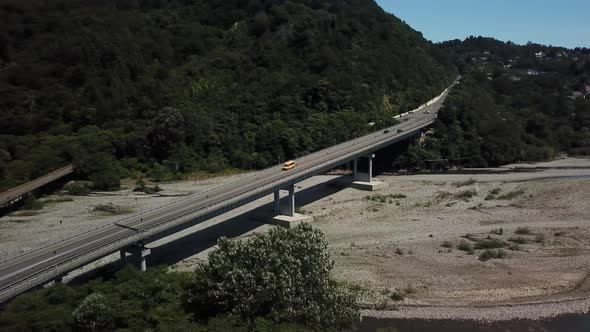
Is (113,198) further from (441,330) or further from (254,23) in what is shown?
(254,23)

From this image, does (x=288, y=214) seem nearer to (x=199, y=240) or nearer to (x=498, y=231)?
(x=199, y=240)

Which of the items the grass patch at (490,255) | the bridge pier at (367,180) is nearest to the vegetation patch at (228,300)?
the grass patch at (490,255)

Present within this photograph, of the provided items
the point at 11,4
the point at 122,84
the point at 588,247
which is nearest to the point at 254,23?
the point at 122,84

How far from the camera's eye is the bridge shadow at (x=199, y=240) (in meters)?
37.0

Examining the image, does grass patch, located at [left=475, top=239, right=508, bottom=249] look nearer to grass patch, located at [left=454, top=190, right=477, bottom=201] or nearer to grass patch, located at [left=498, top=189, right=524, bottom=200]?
grass patch, located at [left=454, top=190, right=477, bottom=201]

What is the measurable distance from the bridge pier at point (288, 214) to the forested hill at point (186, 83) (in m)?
22.7

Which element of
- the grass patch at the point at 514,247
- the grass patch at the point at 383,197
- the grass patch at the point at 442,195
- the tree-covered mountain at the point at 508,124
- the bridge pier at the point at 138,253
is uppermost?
the tree-covered mountain at the point at 508,124

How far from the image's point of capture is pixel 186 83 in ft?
284

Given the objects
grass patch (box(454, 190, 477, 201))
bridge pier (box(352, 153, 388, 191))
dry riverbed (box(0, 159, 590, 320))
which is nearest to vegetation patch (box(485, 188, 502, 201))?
dry riverbed (box(0, 159, 590, 320))

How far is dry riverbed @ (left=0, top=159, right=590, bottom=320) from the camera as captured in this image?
112 ft

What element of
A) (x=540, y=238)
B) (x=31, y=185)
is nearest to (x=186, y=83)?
(x=31, y=185)

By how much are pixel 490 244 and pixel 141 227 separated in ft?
87.6

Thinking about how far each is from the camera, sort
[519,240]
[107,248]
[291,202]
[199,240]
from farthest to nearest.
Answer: [291,202], [199,240], [519,240], [107,248]

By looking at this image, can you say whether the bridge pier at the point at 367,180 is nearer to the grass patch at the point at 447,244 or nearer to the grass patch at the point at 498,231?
the grass patch at the point at 498,231
